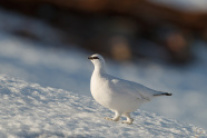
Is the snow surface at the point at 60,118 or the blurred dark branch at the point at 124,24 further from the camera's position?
the blurred dark branch at the point at 124,24

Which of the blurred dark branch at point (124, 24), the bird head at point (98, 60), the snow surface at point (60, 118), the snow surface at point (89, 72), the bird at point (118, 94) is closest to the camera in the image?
the snow surface at point (60, 118)

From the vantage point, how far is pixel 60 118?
9.27 feet

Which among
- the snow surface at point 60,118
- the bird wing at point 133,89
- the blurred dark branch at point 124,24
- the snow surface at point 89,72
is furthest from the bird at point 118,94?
the blurred dark branch at point 124,24

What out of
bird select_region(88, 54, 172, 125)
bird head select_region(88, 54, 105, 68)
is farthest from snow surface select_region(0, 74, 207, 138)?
bird head select_region(88, 54, 105, 68)

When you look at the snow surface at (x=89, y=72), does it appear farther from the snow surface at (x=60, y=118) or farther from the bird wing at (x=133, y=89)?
the bird wing at (x=133, y=89)

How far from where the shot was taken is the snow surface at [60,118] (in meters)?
2.54

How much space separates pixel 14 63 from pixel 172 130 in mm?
5717

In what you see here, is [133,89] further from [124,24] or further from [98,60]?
[124,24]

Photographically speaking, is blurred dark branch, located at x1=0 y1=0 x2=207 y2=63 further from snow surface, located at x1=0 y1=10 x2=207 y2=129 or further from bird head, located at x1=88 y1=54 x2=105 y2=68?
bird head, located at x1=88 y1=54 x2=105 y2=68

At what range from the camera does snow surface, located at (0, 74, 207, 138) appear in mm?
2539

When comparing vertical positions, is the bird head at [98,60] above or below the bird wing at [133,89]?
above

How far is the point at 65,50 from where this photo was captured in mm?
10883

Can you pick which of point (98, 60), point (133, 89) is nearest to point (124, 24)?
point (98, 60)

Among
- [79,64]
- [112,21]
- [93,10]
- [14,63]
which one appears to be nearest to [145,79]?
[79,64]
